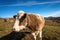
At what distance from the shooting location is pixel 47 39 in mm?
16234

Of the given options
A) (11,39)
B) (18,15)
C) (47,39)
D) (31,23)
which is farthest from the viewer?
(11,39)

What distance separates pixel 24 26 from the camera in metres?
12.1

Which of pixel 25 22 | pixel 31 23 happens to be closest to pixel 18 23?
pixel 25 22

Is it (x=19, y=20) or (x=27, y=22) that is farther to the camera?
(x=27, y=22)

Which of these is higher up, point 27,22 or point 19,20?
point 19,20

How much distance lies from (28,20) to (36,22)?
1.26 metres

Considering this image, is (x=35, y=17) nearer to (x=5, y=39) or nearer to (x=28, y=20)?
(x=28, y=20)

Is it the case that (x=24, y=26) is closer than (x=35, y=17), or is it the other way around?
(x=24, y=26)

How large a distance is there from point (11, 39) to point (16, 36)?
2.26ft

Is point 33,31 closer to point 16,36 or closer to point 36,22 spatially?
point 36,22

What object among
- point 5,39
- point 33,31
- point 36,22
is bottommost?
point 5,39

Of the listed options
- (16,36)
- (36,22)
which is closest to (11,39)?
(16,36)

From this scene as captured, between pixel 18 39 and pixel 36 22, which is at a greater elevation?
pixel 36 22

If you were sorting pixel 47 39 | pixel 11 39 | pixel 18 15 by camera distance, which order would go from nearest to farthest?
1. pixel 18 15
2. pixel 47 39
3. pixel 11 39
